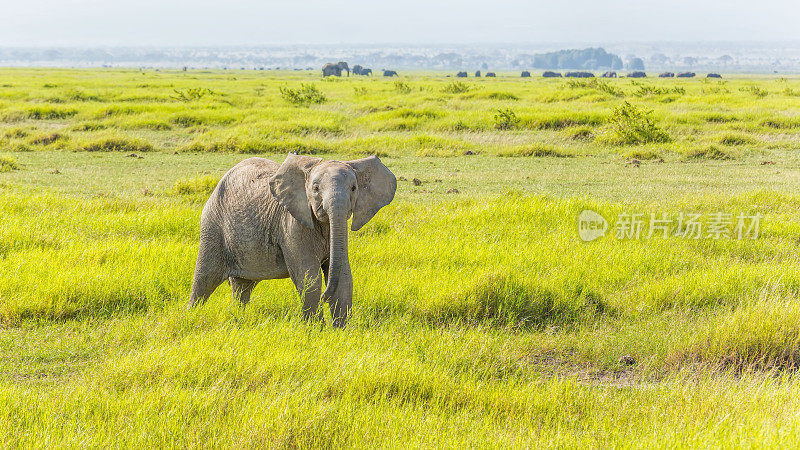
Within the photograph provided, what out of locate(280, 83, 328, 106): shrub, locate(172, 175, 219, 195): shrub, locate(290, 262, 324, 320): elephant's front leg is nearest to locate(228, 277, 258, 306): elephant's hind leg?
locate(290, 262, 324, 320): elephant's front leg

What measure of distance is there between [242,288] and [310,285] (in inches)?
56.1

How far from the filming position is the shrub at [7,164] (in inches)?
581

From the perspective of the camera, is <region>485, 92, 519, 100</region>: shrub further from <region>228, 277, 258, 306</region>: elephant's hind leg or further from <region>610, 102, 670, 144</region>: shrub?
<region>228, 277, 258, 306</region>: elephant's hind leg

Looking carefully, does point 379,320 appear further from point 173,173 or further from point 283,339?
point 173,173

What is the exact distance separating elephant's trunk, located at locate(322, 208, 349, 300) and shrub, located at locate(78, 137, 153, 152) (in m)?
15.6

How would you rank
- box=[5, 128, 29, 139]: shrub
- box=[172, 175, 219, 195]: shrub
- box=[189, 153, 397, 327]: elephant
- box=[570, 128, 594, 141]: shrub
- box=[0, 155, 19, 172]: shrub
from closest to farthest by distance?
box=[189, 153, 397, 327]: elephant < box=[172, 175, 219, 195]: shrub < box=[0, 155, 19, 172]: shrub < box=[5, 128, 29, 139]: shrub < box=[570, 128, 594, 141]: shrub

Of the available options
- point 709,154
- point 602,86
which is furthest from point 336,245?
point 602,86

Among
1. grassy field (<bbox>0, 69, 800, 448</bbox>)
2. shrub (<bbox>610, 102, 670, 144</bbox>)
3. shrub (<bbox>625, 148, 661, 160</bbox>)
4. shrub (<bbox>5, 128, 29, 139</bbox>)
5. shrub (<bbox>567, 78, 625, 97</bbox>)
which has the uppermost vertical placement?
shrub (<bbox>567, 78, 625, 97</bbox>)

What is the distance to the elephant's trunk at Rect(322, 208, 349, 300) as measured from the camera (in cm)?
452

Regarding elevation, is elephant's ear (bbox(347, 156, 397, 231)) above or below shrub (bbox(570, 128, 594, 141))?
above

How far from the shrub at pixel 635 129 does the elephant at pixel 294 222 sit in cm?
1588

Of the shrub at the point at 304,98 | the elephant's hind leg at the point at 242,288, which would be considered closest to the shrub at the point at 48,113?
the shrub at the point at 304,98

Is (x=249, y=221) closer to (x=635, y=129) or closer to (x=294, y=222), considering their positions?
(x=294, y=222)

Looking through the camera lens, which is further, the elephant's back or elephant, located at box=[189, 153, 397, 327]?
the elephant's back
